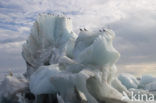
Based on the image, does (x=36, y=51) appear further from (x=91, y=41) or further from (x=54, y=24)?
(x=91, y=41)

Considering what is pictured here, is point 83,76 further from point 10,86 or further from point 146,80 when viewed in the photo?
point 146,80

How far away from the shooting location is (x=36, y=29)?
12.2 meters

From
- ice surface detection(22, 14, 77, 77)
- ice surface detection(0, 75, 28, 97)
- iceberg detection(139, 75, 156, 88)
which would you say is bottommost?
iceberg detection(139, 75, 156, 88)

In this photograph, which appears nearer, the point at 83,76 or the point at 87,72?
the point at 83,76

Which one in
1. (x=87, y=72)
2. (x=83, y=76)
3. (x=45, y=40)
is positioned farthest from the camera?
(x=45, y=40)

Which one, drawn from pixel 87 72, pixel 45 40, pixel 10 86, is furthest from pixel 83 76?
pixel 45 40

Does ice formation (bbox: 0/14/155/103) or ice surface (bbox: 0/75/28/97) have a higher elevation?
ice formation (bbox: 0/14/155/103)

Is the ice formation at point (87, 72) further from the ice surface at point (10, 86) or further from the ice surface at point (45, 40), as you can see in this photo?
the ice surface at point (45, 40)

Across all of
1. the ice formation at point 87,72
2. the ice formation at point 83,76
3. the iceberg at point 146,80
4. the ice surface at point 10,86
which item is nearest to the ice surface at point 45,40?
the ice surface at point 10,86

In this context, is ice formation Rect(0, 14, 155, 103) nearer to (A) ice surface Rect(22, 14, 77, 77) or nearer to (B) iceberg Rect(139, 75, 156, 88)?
(A) ice surface Rect(22, 14, 77, 77)

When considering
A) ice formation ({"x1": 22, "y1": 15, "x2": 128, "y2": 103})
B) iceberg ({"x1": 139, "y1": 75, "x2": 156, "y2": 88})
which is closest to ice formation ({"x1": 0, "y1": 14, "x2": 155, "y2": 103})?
ice formation ({"x1": 22, "y1": 15, "x2": 128, "y2": 103})

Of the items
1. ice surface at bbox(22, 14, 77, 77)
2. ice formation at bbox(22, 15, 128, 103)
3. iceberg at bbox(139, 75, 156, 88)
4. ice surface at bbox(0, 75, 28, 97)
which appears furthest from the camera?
iceberg at bbox(139, 75, 156, 88)

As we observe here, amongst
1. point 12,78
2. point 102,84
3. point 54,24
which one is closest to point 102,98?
point 102,84

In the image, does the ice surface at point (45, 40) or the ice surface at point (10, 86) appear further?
the ice surface at point (45, 40)
